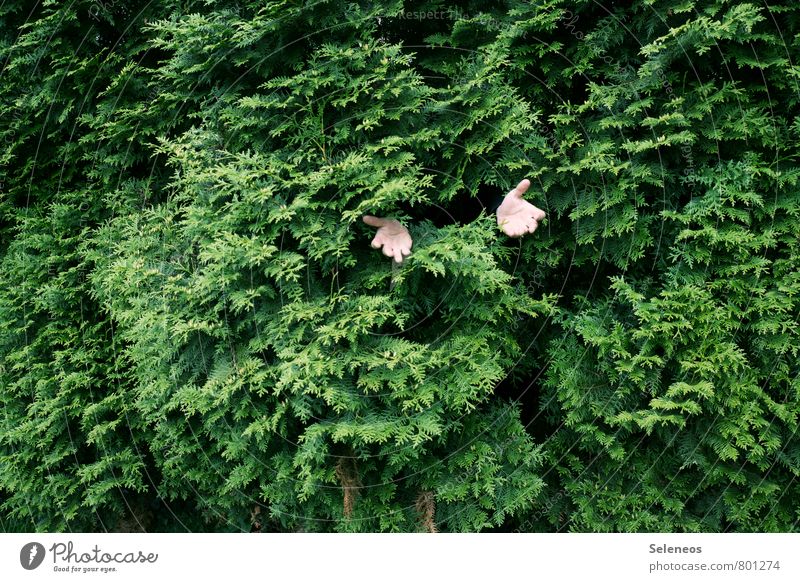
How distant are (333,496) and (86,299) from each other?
239 cm

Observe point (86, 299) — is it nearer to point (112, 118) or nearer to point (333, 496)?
point (112, 118)

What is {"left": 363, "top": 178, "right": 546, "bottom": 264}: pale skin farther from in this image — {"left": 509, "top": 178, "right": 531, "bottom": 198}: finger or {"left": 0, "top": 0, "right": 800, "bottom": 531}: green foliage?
{"left": 0, "top": 0, "right": 800, "bottom": 531}: green foliage

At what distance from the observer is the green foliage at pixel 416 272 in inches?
134

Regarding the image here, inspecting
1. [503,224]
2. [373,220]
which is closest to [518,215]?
[503,224]

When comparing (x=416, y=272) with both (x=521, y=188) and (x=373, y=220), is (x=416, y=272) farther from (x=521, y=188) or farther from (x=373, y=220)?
(x=521, y=188)
